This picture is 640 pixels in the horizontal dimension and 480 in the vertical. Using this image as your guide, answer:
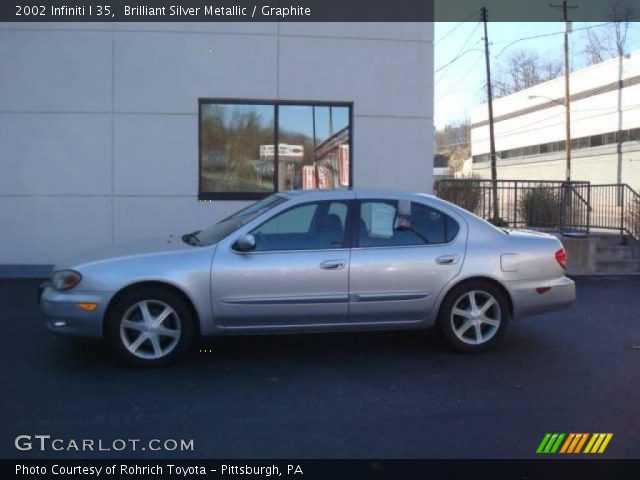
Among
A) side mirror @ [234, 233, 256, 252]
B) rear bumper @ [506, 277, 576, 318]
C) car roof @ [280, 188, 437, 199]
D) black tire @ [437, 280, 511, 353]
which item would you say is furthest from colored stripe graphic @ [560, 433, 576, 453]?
side mirror @ [234, 233, 256, 252]

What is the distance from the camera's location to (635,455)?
4.33 meters

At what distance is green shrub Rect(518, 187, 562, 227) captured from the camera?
1370cm

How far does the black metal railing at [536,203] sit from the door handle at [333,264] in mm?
7805

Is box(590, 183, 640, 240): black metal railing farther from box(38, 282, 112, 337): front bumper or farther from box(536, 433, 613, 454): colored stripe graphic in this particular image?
box(38, 282, 112, 337): front bumper

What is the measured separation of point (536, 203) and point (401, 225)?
815cm

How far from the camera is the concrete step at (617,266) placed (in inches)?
497

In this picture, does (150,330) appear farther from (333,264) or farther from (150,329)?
(333,264)

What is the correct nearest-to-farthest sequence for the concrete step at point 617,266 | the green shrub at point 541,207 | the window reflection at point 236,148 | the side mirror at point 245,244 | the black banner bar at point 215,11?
the side mirror at point 245,244, the black banner bar at point 215,11, the window reflection at point 236,148, the concrete step at point 617,266, the green shrub at point 541,207

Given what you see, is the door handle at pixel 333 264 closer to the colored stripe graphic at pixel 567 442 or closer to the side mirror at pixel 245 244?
the side mirror at pixel 245 244

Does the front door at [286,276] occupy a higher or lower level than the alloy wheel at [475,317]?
higher

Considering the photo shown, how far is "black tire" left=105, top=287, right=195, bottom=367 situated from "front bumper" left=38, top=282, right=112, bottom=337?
9cm

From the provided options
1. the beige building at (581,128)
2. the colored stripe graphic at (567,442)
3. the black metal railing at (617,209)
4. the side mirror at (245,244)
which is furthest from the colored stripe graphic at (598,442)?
the beige building at (581,128)

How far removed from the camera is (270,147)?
11742 millimetres

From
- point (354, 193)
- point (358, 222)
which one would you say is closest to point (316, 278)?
point (358, 222)
